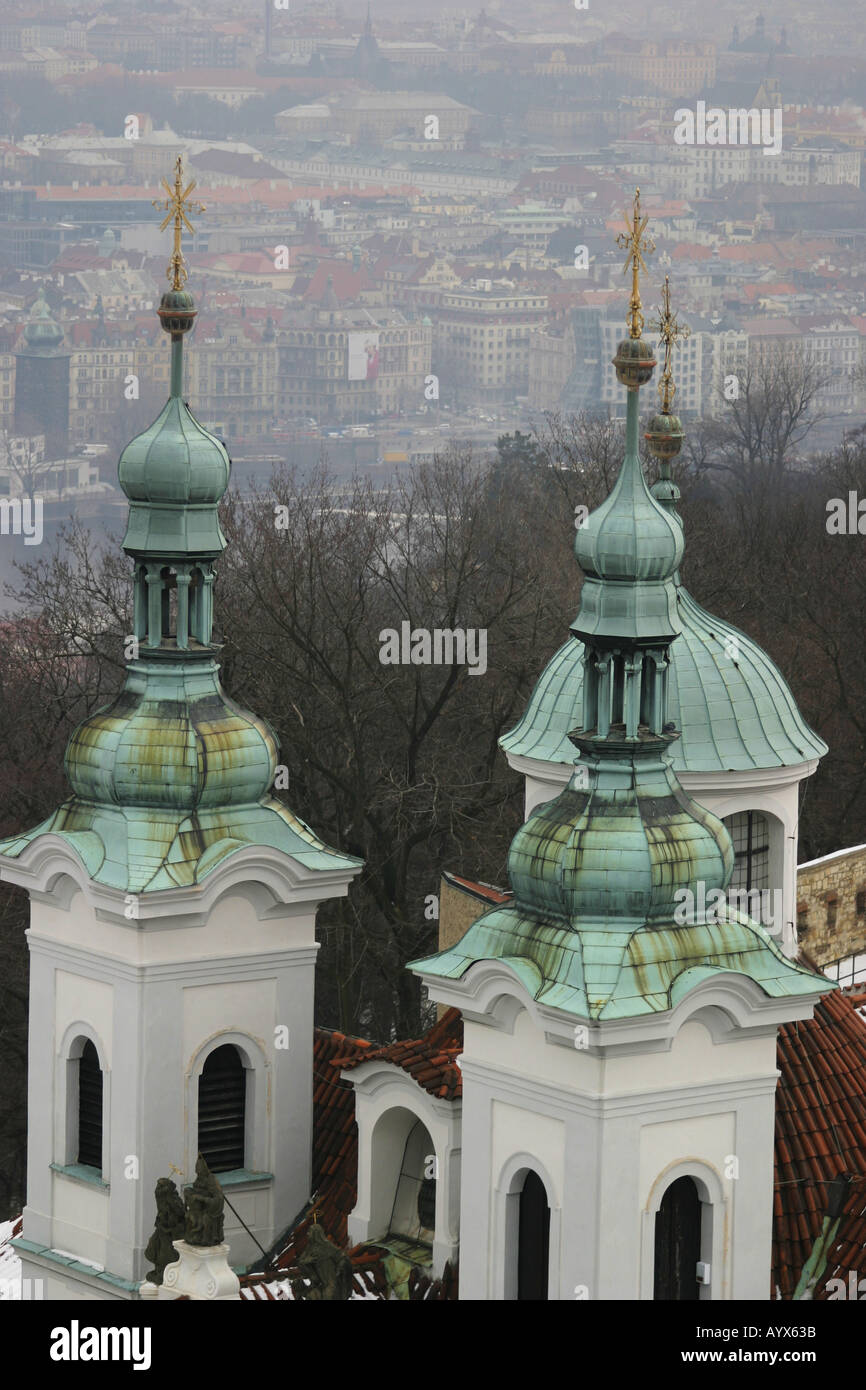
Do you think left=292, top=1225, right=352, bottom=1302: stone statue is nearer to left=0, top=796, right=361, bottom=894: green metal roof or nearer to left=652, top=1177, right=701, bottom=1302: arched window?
left=652, top=1177, right=701, bottom=1302: arched window

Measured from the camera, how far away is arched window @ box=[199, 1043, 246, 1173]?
37094mm

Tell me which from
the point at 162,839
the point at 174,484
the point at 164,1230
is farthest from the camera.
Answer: the point at 174,484

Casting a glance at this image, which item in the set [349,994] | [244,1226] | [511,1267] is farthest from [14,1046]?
[511,1267]

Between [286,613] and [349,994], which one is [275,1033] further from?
[286,613]

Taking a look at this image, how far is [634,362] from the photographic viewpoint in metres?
32.8

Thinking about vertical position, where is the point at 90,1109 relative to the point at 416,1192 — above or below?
above

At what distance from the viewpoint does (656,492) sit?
39.6m

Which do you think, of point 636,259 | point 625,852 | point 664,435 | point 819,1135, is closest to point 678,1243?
point 819,1135

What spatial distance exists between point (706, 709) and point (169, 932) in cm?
651

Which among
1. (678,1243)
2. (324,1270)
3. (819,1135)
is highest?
(819,1135)

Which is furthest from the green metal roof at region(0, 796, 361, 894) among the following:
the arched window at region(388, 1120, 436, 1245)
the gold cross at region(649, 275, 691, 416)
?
the gold cross at region(649, 275, 691, 416)

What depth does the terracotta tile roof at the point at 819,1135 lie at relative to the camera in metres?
34.0

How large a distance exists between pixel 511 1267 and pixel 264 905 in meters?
5.93

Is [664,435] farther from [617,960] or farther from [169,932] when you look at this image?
[617,960]
